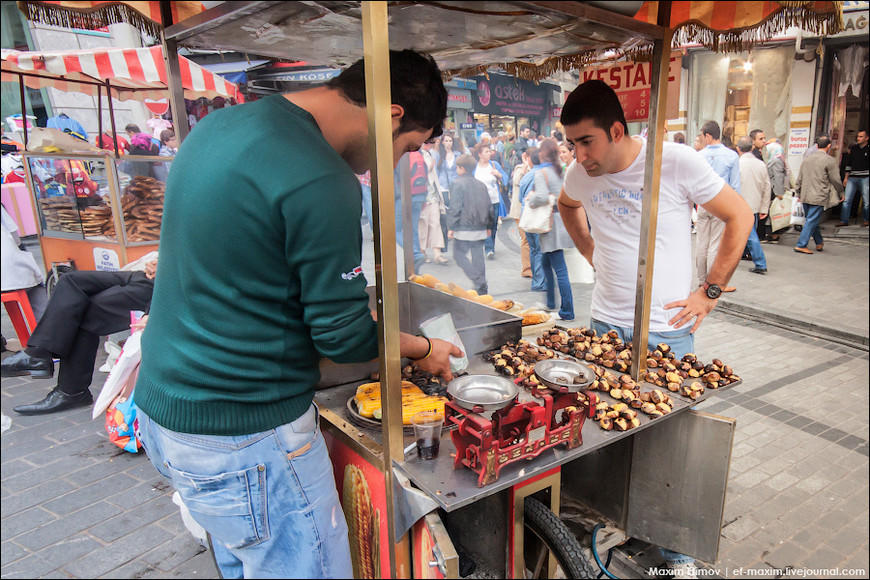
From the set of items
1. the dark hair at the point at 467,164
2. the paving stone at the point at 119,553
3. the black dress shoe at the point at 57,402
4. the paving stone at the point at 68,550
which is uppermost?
the dark hair at the point at 467,164

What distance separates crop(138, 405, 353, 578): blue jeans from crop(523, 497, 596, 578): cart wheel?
0.78 m

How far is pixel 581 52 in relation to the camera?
2.86 m

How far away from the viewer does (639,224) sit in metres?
2.84

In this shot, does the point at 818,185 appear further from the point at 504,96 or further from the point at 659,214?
the point at 659,214

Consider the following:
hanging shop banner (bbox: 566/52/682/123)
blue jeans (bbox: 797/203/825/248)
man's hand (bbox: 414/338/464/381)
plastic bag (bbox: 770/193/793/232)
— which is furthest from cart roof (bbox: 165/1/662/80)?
plastic bag (bbox: 770/193/793/232)

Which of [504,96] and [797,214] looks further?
[504,96]

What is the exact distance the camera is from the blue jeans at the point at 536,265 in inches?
310

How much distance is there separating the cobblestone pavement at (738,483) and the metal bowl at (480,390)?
1.48 m

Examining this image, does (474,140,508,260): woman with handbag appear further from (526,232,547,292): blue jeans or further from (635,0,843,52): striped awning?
(635,0,843,52): striped awning

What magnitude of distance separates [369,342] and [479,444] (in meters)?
0.47

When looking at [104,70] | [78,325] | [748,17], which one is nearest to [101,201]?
[104,70]

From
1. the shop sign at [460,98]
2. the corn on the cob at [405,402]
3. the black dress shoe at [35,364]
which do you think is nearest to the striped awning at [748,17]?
the corn on the cob at [405,402]

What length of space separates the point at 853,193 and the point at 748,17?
12.6m

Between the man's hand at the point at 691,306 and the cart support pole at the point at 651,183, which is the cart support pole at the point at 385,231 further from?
the man's hand at the point at 691,306
